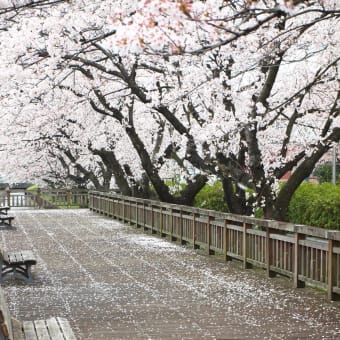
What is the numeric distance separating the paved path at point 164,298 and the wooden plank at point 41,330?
4.27 feet

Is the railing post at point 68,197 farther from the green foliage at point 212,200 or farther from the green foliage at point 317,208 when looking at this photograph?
the green foliage at point 317,208

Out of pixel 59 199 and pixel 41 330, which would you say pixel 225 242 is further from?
pixel 59 199

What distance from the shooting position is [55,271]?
12.8 metres

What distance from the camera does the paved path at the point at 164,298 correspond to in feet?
26.2

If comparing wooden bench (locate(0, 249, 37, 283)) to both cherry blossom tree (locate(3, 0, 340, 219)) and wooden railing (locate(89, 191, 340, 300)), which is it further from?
wooden railing (locate(89, 191, 340, 300))

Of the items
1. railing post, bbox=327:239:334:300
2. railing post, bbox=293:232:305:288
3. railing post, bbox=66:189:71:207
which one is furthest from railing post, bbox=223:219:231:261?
railing post, bbox=66:189:71:207

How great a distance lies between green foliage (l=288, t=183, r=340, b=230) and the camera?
1598 centimetres

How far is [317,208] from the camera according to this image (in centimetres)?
1673

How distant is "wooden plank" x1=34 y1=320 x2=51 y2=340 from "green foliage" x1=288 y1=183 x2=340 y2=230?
10553 mm

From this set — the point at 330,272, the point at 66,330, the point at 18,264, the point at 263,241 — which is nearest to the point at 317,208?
the point at 263,241

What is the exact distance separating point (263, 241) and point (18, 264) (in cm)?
420

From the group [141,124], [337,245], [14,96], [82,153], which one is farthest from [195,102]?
[82,153]

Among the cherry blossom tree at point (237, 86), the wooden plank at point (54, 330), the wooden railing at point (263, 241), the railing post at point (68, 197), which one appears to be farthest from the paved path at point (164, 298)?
the railing post at point (68, 197)

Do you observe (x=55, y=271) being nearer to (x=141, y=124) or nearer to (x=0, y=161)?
(x=141, y=124)
